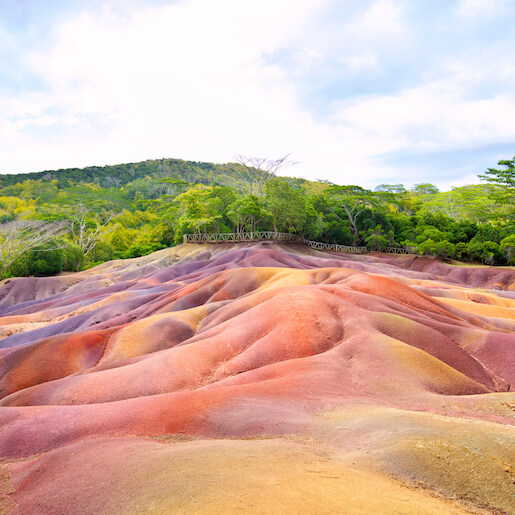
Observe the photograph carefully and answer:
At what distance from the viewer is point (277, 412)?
7109mm

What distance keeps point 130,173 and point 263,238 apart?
94947mm

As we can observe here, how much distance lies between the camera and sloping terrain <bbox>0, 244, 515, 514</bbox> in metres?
4.05

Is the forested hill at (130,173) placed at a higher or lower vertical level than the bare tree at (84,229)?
higher

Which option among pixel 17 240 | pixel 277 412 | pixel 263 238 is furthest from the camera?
pixel 263 238

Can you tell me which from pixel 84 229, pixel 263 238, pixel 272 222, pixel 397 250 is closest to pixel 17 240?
pixel 84 229

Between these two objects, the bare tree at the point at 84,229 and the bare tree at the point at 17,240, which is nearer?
the bare tree at the point at 17,240

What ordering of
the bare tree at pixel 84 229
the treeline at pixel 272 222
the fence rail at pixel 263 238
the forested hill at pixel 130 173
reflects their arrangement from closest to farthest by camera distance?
the treeline at pixel 272 222 < the fence rail at pixel 263 238 < the bare tree at pixel 84 229 < the forested hill at pixel 130 173

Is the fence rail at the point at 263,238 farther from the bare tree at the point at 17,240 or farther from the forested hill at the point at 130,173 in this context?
the forested hill at the point at 130,173

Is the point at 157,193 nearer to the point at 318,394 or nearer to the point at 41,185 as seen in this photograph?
the point at 41,185

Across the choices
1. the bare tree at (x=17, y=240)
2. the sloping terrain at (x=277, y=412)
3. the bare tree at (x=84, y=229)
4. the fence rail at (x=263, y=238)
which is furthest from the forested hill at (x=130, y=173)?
the sloping terrain at (x=277, y=412)

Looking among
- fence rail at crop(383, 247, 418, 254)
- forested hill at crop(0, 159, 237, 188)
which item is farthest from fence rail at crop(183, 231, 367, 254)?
forested hill at crop(0, 159, 237, 188)

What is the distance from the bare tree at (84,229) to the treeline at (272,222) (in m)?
0.19

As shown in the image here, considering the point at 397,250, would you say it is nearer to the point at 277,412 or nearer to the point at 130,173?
the point at 277,412

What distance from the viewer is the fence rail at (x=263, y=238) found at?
5173cm
